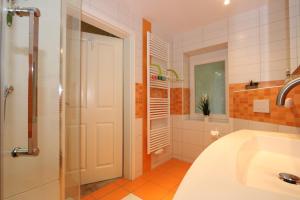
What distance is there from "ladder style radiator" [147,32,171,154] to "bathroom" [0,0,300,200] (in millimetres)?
22

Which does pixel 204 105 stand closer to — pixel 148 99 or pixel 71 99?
pixel 148 99

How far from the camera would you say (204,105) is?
246 cm

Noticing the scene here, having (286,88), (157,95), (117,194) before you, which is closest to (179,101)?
(157,95)

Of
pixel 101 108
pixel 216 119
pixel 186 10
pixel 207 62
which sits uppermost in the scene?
pixel 186 10

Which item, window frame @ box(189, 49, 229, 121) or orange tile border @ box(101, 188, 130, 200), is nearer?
orange tile border @ box(101, 188, 130, 200)

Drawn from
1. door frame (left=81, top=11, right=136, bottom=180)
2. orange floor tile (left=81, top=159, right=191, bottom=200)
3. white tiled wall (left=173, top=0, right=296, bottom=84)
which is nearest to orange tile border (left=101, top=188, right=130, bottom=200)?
orange floor tile (left=81, top=159, right=191, bottom=200)

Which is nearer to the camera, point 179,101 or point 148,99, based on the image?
point 148,99

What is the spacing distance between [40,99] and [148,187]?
1.47 m

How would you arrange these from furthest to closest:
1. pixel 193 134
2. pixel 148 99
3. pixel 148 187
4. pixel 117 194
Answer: pixel 193 134, pixel 148 99, pixel 148 187, pixel 117 194

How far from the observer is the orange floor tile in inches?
62.9

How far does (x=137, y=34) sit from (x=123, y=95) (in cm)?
85

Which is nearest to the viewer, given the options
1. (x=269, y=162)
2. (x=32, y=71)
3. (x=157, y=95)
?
(x=269, y=162)

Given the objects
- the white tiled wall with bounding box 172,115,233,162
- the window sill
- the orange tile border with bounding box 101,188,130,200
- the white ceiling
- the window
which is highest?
the white ceiling

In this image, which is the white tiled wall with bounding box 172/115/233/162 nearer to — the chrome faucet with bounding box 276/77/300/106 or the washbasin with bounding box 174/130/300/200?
the washbasin with bounding box 174/130/300/200
